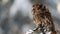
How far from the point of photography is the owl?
1.13 metres

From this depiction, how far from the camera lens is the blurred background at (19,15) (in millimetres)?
1165

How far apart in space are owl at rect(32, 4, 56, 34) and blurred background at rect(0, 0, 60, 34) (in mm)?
28

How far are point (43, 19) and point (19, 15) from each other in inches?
7.8

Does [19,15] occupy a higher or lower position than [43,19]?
higher

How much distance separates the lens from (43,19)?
115 centimetres

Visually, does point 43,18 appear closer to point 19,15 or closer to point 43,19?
point 43,19

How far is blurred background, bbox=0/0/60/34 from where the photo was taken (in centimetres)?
117

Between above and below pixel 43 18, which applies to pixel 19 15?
above

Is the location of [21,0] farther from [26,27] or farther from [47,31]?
[47,31]

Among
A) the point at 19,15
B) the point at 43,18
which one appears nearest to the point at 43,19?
the point at 43,18

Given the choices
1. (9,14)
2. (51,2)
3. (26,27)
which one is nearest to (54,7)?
(51,2)

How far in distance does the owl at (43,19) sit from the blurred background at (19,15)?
3cm

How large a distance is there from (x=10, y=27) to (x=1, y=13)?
141mm

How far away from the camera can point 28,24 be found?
1201 millimetres
